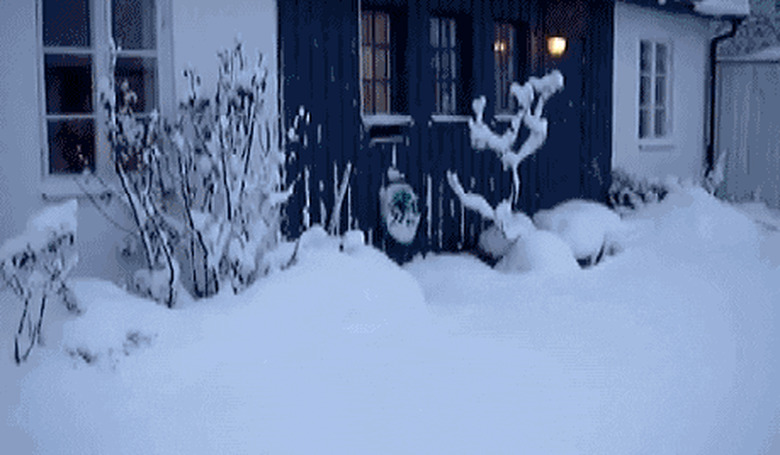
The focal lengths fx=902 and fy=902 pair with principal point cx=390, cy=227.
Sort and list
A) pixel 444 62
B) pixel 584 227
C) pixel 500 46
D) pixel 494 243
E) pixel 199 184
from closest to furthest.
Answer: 1. pixel 199 184
2. pixel 494 243
3. pixel 444 62
4. pixel 584 227
5. pixel 500 46

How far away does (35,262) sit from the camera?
17.3ft

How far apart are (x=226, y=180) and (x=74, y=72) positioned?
1475 millimetres

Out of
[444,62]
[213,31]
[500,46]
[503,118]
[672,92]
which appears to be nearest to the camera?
[213,31]

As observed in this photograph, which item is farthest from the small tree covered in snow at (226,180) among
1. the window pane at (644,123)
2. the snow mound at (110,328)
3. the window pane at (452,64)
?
the window pane at (644,123)

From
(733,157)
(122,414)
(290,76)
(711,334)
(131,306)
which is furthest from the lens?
(733,157)

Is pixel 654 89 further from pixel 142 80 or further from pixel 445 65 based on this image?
pixel 142 80

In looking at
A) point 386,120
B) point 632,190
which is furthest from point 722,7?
point 386,120

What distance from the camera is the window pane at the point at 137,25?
23.1 ft

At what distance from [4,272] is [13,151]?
58.8 inches

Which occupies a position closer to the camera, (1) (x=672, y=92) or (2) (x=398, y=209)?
(2) (x=398, y=209)

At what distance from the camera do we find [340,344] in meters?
5.73

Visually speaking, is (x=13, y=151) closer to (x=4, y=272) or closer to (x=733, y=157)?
(x=4, y=272)

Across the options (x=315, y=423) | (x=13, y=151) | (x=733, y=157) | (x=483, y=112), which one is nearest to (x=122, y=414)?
(x=315, y=423)

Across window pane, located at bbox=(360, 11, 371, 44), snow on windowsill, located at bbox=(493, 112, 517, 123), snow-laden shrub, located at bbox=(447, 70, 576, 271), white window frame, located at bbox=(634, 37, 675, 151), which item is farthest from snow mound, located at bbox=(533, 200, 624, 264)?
window pane, located at bbox=(360, 11, 371, 44)
